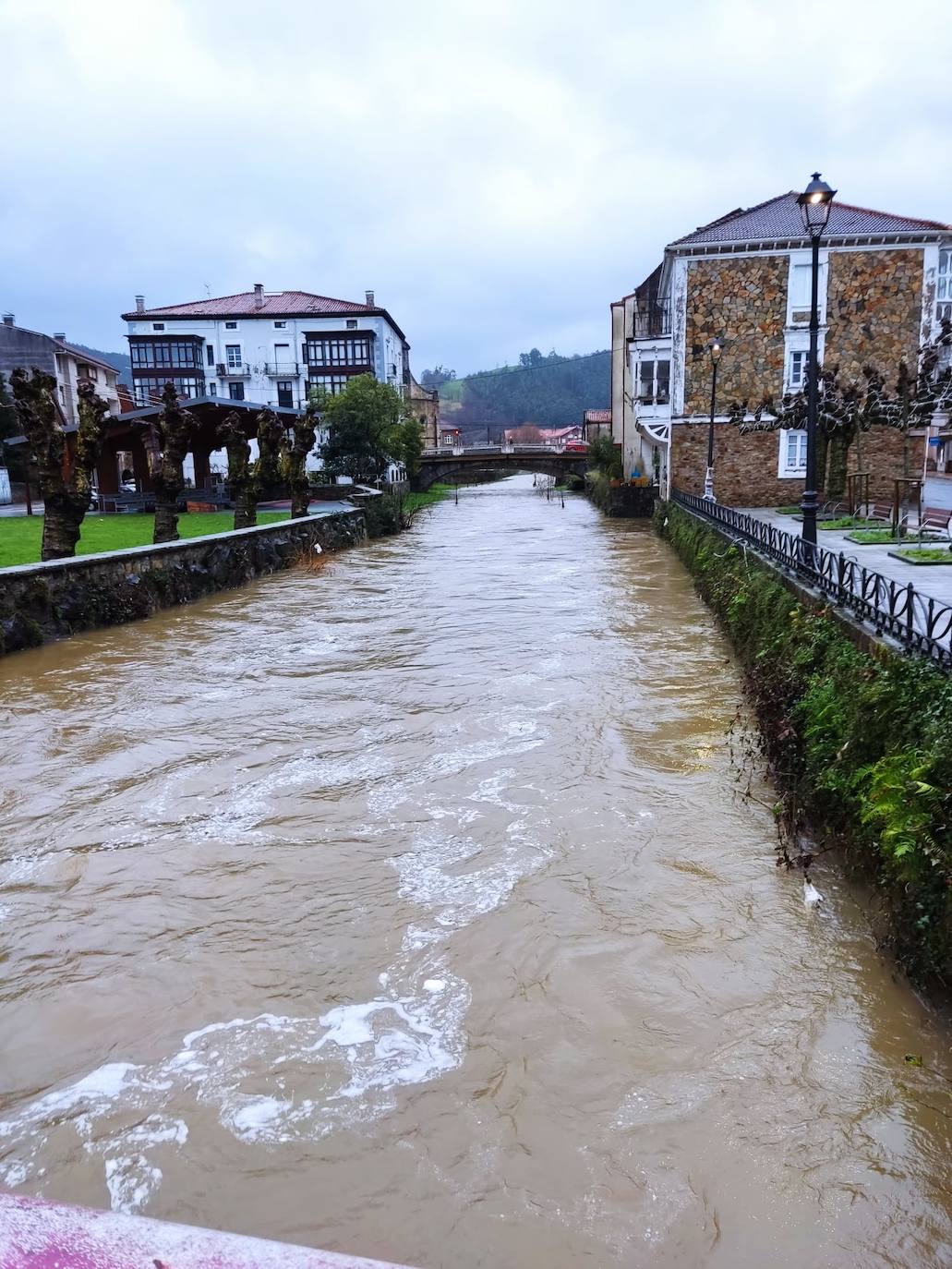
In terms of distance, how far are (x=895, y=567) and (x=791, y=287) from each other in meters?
20.1

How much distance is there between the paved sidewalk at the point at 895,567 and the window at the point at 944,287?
15288 mm

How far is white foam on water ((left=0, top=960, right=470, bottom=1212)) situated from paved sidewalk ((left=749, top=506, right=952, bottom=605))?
6.74 metres

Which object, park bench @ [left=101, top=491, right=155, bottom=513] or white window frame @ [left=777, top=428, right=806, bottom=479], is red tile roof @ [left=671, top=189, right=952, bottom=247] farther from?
park bench @ [left=101, top=491, right=155, bottom=513]

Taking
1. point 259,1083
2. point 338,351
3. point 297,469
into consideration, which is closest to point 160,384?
point 338,351

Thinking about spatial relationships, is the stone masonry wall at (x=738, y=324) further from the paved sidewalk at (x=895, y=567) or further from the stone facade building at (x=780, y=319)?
the paved sidewalk at (x=895, y=567)

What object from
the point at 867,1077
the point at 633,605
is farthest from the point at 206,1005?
the point at 633,605

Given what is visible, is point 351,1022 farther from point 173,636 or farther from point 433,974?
point 173,636

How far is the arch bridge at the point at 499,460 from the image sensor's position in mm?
59688

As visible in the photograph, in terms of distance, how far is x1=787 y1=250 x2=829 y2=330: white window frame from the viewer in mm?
28875

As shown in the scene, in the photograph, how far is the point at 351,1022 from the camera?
481 cm

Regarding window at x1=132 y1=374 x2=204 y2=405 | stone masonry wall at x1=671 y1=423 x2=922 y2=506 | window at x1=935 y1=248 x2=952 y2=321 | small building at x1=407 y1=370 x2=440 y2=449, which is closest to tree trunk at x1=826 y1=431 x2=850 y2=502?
stone masonry wall at x1=671 y1=423 x2=922 y2=506

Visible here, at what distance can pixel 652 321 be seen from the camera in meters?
37.2

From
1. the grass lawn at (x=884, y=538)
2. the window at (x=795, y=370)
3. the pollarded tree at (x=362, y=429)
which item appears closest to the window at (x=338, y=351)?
the pollarded tree at (x=362, y=429)

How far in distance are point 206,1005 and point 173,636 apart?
11.0 m
